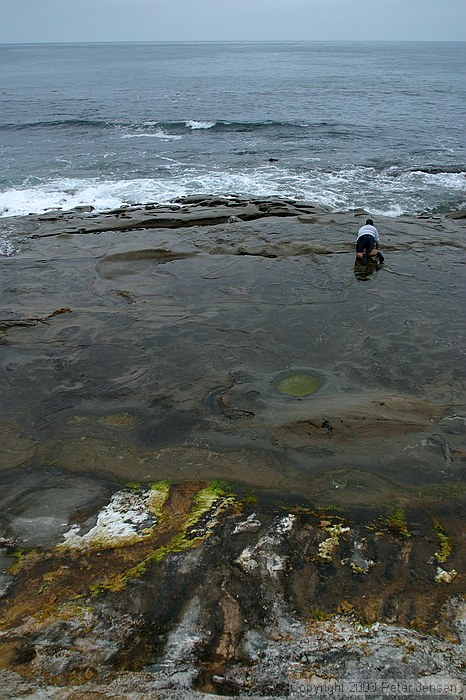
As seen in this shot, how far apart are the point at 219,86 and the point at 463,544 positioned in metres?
62.8

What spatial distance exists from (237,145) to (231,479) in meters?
25.6

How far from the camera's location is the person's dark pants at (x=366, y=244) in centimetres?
1210

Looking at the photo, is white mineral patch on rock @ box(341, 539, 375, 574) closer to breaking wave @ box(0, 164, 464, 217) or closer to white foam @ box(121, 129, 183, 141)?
breaking wave @ box(0, 164, 464, 217)

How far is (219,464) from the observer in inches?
246

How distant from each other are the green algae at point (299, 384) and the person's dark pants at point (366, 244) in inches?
220

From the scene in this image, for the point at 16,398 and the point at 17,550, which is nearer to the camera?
the point at 17,550

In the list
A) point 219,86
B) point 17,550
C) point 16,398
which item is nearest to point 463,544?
point 17,550

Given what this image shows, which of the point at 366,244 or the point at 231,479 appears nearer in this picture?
the point at 231,479

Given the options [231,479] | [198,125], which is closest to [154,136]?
[198,125]

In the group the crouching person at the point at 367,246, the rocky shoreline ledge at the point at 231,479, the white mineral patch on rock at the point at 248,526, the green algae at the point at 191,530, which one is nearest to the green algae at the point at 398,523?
the rocky shoreline ledge at the point at 231,479

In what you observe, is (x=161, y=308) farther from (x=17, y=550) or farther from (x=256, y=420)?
(x=17, y=550)

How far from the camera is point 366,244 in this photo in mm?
12133

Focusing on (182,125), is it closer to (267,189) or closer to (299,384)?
(267,189)

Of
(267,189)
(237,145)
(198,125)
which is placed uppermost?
(198,125)
